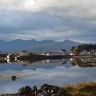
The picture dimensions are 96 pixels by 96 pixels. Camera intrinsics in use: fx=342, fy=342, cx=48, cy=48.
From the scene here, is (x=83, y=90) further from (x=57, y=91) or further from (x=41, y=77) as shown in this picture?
(x=41, y=77)

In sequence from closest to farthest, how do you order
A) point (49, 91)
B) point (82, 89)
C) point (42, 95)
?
1. point (42, 95)
2. point (49, 91)
3. point (82, 89)

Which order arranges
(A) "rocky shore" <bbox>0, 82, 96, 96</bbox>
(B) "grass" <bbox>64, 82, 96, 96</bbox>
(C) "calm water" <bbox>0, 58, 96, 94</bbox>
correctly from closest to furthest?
(A) "rocky shore" <bbox>0, 82, 96, 96</bbox>
(B) "grass" <bbox>64, 82, 96, 96</bbox>
(C) "calm water" <bbox>0, 58, 96, 94</bbox>

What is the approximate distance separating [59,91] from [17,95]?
20.0 feet

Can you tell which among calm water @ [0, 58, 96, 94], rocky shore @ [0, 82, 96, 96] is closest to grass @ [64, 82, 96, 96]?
rocky shore @ [0, 82, 96, 96]

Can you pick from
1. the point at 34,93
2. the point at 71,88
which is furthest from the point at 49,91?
the point at 71,88

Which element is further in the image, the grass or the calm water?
the calm water

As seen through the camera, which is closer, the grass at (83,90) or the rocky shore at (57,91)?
the rocky shore at (57,91)

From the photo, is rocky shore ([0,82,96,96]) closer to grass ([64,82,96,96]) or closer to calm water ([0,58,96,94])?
grass ([64,82,96,96])

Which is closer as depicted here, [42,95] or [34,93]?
[42,95]

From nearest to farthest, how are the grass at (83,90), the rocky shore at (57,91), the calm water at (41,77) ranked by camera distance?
1. the rocky shore at (57,91)
2. the grass at (83,90)
3. the calm water at (41,77)

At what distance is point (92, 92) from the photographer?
4406cm

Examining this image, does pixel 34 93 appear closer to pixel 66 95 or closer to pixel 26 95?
pixel 26 95

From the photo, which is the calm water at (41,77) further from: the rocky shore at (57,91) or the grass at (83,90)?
the grass at (83,90)

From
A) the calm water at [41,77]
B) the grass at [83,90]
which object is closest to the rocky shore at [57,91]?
the grass at [83,90]
